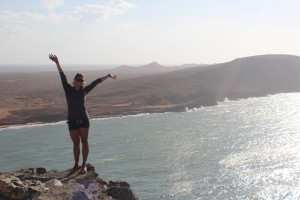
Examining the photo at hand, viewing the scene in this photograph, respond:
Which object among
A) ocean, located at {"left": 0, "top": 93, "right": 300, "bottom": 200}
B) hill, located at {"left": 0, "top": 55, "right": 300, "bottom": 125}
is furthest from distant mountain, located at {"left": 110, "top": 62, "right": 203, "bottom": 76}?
ocean, located at {"left": 0, "top": 93, "right": 300, "bottom": 200}

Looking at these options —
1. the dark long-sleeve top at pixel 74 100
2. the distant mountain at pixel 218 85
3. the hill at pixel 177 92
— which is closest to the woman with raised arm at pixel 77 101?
the dark long-sleeve top at pixel 74 100

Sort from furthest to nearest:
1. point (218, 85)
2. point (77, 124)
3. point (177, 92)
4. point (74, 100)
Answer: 1. point (218, 85)
2. point (177, 92)
3. point (77, 124)
4. point (74, 100)

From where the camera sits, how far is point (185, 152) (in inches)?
703

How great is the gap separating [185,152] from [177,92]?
77.4 feet

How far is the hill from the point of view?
31848mm

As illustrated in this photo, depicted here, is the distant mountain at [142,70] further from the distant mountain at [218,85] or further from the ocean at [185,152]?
the ocean at [185,152]

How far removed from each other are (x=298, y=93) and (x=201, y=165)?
101ft

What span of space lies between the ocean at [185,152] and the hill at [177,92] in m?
3.80

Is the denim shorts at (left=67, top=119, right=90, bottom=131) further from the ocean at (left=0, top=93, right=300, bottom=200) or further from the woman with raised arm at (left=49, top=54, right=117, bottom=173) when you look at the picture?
the ocean at (left=0, top=93, right=300, bottom=200)

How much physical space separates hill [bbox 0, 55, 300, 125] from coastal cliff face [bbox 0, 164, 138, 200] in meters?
21.6

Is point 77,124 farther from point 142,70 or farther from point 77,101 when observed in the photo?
point 142,70

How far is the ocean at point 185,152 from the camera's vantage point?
43.4 ft

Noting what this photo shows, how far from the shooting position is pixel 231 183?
13.6 meters

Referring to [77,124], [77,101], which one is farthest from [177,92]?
[77,101]
